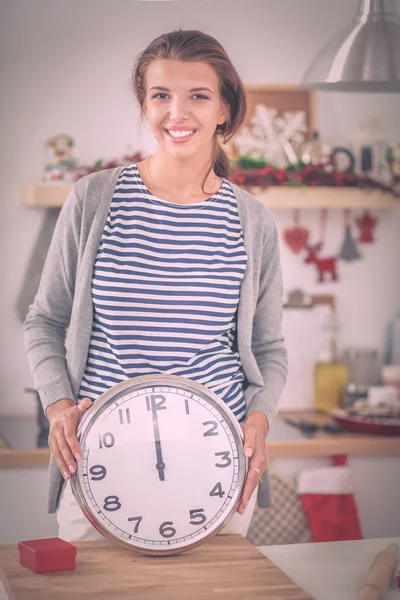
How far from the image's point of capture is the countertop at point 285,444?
2.50 metres

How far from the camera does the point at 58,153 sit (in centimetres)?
293

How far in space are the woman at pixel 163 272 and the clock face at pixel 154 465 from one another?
5.7 inches

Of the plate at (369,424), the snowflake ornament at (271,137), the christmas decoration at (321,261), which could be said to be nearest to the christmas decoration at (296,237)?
the christmas decoration at (321,261)

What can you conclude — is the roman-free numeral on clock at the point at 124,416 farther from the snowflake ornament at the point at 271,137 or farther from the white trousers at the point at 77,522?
the snowflake ornament at the point at 271,137

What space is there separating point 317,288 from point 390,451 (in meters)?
0.69

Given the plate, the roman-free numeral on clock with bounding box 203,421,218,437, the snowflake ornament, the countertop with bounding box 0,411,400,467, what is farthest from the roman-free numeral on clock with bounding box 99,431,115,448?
the snowflake ornament

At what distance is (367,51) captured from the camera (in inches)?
67.6

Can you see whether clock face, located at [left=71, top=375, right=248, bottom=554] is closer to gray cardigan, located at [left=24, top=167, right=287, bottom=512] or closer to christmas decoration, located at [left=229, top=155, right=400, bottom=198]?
gray cardigan, located at [left=24, top=167, right=287, bottom=512]

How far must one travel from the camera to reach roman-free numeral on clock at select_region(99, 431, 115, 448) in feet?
3.96

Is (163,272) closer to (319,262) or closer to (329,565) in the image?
(329,565)

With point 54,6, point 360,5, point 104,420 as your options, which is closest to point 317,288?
point 54,6

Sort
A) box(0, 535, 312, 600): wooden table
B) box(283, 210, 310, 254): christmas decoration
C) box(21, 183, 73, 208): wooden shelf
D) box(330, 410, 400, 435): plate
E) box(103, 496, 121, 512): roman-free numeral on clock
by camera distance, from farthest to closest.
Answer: box(283, 210, 310, 254): christmas decoration < box(21, 183, 73, 208): wooden shelf < box(330, 410, 400, 435): plate < box(103, 496, 121, 512): roman-free numeral on clock < box(0, 535, 312, 600): wooden table

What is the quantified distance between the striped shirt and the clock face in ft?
0.59

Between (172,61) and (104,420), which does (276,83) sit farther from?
(104,420)
